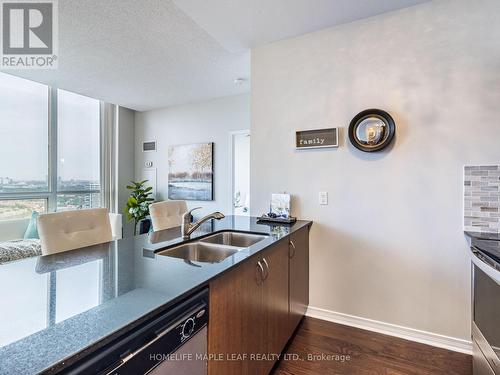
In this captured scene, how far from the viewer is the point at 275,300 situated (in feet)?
5.29

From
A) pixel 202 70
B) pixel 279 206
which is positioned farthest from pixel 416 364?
pixel 202 70

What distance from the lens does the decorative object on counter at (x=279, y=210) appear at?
2.34 m

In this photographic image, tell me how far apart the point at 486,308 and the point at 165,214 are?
2389mm

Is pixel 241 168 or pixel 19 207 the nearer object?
pixel 19 207

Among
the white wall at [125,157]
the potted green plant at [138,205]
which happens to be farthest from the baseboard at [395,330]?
the white wall at [125,157]

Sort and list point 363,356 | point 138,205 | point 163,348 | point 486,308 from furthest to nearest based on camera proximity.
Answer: point 138,205 < point 363,356 < point 486,308 < point 163,348

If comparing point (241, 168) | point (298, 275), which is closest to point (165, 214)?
point (298, 275)

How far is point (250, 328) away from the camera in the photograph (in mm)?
1298

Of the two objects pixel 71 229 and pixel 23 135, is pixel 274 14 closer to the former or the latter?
pixel 71 229

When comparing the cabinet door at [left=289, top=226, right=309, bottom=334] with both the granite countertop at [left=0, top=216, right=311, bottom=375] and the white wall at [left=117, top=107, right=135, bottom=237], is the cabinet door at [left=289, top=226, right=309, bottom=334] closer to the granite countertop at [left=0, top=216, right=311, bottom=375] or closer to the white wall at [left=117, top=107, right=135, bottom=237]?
the granite countertop at [left=0, top=216, right=311, bottom=375]

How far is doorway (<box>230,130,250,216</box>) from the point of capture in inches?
163

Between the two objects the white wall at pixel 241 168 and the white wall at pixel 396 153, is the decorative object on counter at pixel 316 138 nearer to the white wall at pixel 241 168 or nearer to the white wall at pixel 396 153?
the white wall at pixel 396 153

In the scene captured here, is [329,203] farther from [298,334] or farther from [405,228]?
[298,334]

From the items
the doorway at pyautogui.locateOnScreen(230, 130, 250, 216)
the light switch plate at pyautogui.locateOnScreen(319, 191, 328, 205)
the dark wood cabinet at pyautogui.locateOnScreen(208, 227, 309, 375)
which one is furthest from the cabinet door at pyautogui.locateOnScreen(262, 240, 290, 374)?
the doorway at pyautogui.locateOnScreen(230, 130, 250, 216)
